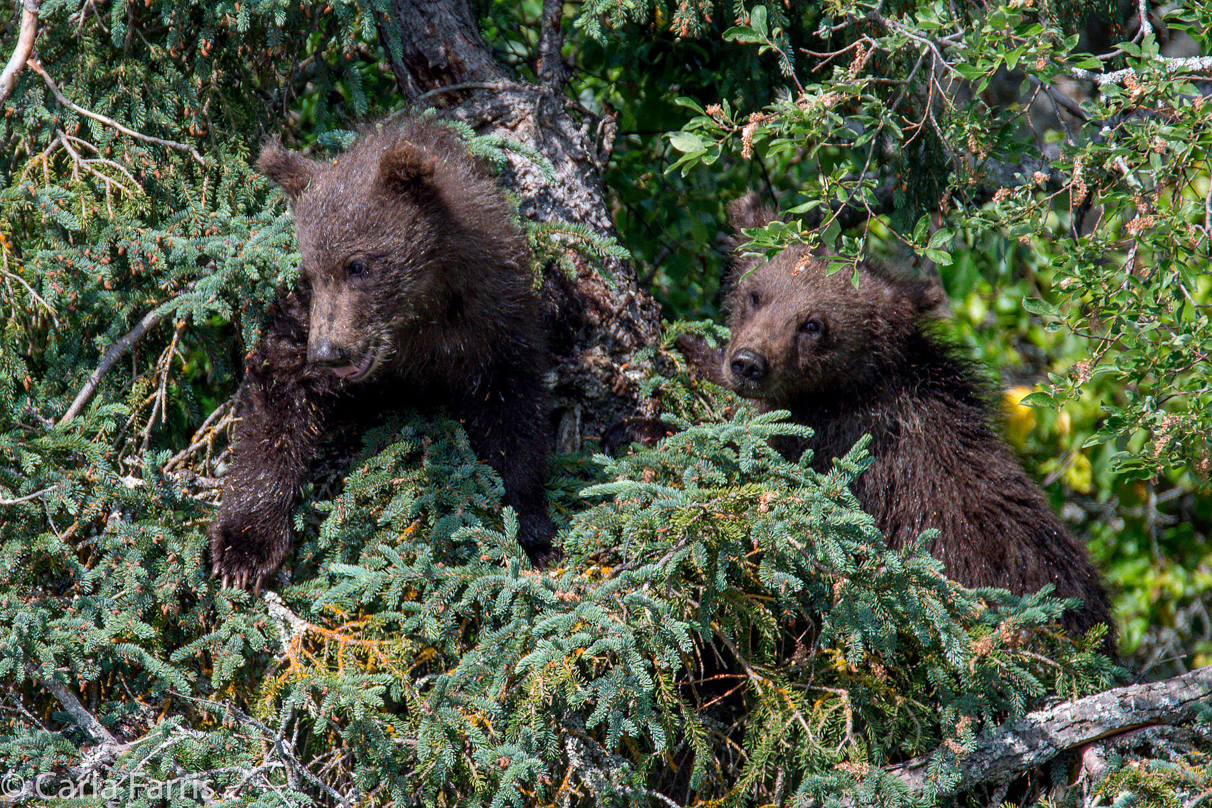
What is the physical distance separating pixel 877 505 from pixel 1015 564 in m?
0.58

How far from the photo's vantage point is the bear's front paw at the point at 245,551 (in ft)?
11.6

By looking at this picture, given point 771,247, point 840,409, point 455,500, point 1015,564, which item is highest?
point 771,247

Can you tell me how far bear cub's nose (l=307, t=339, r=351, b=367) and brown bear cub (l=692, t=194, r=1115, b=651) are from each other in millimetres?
1643

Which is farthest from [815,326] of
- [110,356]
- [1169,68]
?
[110,356]

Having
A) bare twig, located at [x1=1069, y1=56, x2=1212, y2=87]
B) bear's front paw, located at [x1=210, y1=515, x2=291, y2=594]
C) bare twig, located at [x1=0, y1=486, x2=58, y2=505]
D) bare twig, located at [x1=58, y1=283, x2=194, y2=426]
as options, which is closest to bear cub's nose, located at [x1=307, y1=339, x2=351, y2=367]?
bear's front paw, located at [x1=210, y1=515, x2=291, y2=594]

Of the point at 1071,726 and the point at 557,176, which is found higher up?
the point at 557,176

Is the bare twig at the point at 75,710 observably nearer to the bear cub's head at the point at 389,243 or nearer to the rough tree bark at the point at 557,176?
the bear cub's head at the point at 389,243

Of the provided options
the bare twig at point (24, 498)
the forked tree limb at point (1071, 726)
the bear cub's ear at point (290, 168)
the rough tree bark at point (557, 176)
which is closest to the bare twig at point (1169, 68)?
the forked tree limb at point (1071, 726)

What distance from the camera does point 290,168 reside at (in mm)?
3930

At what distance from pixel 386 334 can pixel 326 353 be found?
1.08 ft

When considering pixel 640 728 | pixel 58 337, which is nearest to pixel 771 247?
pixel 640 728

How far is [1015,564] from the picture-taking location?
404cm

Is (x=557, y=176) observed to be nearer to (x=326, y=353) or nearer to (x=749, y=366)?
(x=749, y=366)

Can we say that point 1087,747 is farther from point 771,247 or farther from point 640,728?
point 771,247
